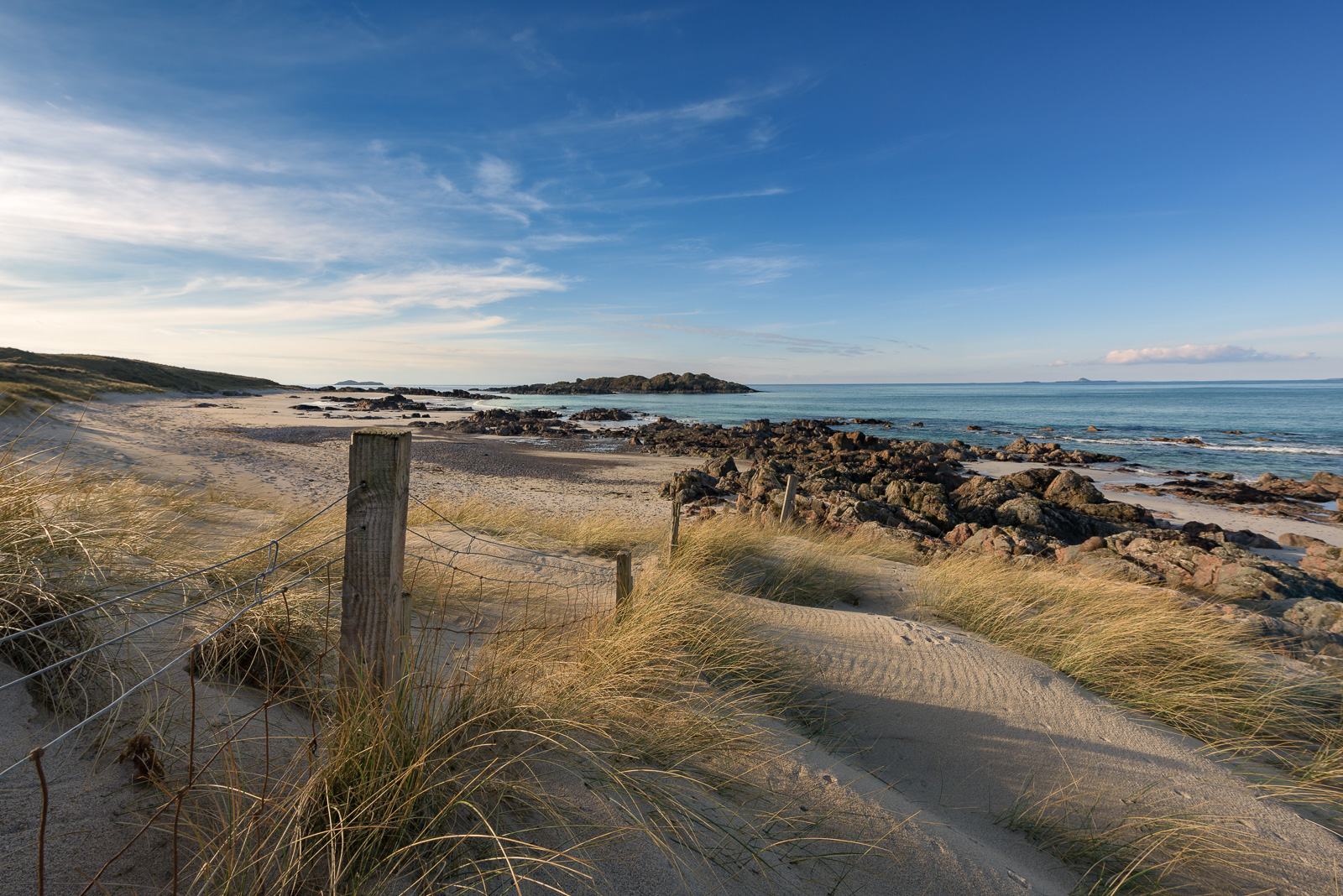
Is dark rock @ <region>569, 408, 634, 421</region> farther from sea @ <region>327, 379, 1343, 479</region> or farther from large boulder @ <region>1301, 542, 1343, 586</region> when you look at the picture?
large boulder @ <region>1301, 542, 1343, 586</region>

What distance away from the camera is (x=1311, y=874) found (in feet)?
9.41

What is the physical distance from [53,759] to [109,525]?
2.88 meters

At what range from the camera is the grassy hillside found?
90.9 ft

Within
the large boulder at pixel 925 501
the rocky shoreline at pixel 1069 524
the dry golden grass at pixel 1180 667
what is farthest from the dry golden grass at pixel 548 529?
the large boulder at pixel 925 501

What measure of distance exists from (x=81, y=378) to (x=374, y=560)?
189 ft

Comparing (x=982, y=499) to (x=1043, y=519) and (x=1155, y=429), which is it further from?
(x=1155, y=429)

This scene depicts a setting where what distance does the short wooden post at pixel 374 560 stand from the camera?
7.77 ft

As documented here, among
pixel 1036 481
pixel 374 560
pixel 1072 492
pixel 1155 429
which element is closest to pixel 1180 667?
pixel 374 560

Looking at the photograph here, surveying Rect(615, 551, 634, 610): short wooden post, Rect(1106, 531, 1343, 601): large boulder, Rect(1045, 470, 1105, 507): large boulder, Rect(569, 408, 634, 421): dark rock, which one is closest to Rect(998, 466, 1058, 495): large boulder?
Rect(1045, 470, 1105, 507): large boulder

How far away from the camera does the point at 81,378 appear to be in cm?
4238

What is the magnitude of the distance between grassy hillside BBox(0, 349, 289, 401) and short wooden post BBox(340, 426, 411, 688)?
94.8ft

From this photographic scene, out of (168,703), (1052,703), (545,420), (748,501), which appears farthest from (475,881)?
(545,420)

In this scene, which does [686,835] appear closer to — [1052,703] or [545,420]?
[1052,703]

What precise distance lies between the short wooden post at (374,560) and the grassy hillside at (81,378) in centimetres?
2888
